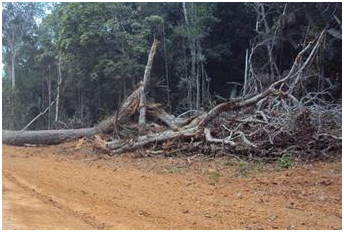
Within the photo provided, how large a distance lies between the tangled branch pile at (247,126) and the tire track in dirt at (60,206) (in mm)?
3796

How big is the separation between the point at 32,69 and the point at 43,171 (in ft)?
52.4

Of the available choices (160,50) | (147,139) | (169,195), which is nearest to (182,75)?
(160,50)

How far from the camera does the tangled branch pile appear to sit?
26.9 ft

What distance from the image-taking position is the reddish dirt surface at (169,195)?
4363 mm

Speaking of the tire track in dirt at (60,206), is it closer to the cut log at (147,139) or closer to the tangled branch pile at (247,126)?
the cut log at (147,139)

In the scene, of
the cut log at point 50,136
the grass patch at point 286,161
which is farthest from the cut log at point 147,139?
the cut log at point 50,136

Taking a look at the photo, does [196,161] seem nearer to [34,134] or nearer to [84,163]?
[84,163]

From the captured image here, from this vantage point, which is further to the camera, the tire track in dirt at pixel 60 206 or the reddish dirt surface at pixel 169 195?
the reddish dirt surface at pixel 169 195

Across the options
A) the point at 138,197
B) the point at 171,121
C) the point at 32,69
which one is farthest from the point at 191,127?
the point at 32,69

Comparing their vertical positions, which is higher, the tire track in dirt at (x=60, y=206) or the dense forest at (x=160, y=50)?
the dense forest at (x=160, y=50)

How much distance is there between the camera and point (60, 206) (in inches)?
188

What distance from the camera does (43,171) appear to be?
24.5 feet

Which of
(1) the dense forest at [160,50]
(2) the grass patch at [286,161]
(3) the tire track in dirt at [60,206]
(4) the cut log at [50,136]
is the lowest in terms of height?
(4) the cut log at [50,136]

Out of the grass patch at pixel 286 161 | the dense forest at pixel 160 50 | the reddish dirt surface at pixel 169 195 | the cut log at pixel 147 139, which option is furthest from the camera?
the dense forest at pixel 160 50
